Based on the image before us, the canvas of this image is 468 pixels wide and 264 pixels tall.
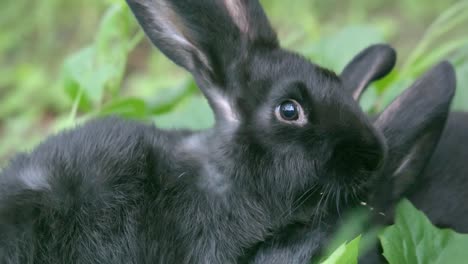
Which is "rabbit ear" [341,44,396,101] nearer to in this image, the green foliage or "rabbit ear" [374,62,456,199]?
"rabbit ear" [374,62,456,199]

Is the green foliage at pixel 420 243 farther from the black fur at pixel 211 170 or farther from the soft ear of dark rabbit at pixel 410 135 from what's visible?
the soft ear of dark rabbit at pixel 410 135

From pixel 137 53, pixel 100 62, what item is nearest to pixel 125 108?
pixel 100 62

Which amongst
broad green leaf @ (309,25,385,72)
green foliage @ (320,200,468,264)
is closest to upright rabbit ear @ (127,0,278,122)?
green foliage @ (320,200,468,264)

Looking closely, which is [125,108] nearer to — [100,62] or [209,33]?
[100,62]

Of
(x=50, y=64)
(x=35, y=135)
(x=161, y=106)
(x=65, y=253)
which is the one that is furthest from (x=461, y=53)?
(x=50, y=64)

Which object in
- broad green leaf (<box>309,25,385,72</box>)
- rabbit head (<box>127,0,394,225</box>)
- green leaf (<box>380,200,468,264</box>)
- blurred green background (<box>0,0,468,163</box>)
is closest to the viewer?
green leaf (<box>380,200,468,264</box>)

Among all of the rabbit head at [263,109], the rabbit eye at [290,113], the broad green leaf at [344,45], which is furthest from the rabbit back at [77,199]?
the broad green leaf at [344,45]

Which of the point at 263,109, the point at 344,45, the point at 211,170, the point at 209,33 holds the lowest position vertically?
the point at 344,45
